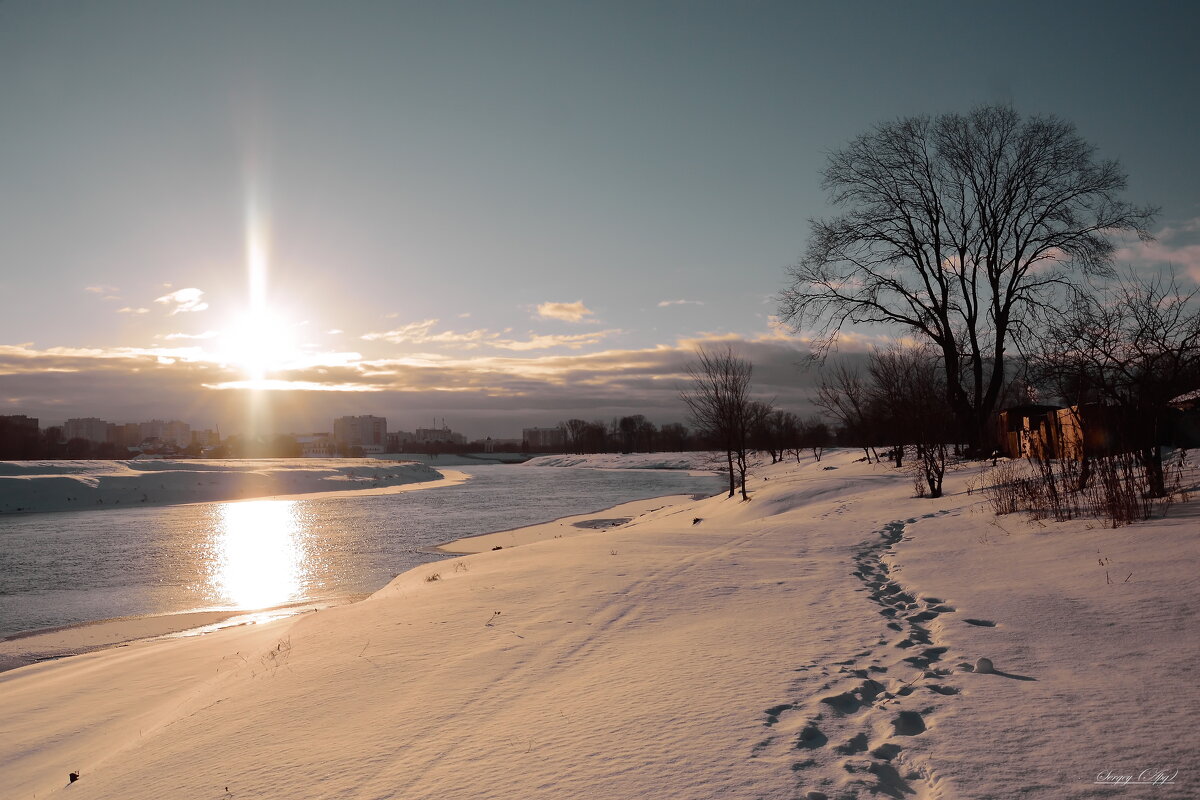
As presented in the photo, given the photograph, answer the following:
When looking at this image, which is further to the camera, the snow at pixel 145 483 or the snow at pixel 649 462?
the snow at pixel 649 462

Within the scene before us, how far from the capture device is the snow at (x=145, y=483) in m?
34.2

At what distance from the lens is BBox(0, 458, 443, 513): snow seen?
34.2m

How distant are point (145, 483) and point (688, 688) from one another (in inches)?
1728

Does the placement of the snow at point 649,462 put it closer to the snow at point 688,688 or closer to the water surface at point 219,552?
the water surface at point 219,552

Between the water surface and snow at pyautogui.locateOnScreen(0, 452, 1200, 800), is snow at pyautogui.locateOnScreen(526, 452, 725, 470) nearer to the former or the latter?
the water surface

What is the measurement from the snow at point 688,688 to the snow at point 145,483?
32.8 m

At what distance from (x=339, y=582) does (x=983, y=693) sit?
1229cm
